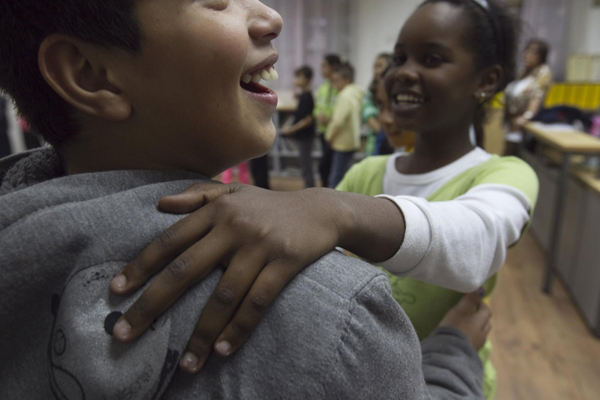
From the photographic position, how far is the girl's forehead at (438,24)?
942 mm

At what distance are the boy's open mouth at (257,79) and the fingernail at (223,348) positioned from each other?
310 millimetres

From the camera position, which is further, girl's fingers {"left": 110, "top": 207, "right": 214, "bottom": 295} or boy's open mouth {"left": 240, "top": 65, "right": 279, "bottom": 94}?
boy's open mouth {"left": 240, "top": 65, "right": 279, "bottom": 94}

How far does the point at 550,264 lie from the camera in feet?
8.62

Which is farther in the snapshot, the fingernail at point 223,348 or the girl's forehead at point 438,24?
the girl's forehead at point 438,24

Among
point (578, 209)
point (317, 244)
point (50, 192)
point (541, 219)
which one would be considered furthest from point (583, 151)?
point (50, 192)

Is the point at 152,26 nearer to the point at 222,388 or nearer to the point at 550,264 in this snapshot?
the point at 222,388

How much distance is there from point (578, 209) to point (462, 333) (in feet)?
7.60

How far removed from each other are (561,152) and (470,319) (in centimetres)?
225

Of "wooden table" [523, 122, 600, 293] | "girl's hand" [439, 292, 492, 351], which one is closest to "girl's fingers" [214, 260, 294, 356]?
"girl's hand" [439, 292, 492, 351]

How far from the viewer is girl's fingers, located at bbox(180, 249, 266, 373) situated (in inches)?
15.1

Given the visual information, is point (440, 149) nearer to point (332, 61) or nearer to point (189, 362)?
point (189, 362)

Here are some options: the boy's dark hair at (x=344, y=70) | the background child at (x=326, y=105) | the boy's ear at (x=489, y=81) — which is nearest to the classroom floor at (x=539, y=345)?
the boy's ear at (x=489, y=81)

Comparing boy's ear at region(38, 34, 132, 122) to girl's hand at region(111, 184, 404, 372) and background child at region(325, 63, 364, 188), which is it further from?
background child at region(325, 63, 364, 188)

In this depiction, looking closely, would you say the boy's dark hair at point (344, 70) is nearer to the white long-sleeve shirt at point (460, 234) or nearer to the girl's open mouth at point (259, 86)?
the white long-sleeve shirt at point (460, 234)
